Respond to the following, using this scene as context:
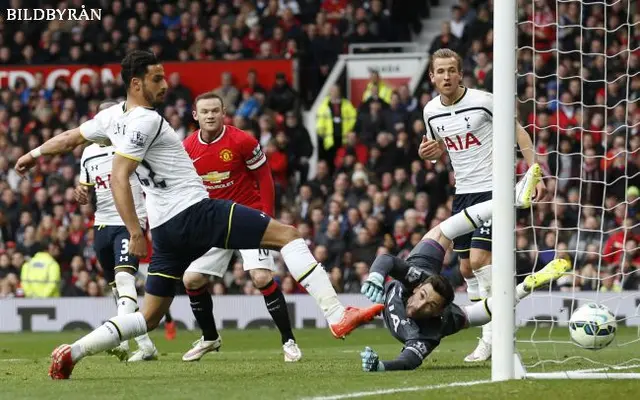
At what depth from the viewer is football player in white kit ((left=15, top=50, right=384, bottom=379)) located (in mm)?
8914

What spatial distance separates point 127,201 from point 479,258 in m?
3.40

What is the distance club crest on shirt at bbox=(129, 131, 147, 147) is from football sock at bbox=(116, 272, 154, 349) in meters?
2.96

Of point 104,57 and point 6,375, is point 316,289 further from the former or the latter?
point 104,57

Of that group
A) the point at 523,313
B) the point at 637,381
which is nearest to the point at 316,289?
the point at 637,381

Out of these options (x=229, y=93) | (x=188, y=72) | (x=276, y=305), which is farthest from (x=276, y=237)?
(x=188, y=72)

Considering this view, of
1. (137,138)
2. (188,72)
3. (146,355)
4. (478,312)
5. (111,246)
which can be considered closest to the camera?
(137,138)

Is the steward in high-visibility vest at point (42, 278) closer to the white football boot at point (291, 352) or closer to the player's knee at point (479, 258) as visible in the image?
the white football boot at point (291, 352)

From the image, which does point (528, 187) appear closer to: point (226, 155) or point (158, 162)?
point (158, 162)

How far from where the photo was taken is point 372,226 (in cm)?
2023

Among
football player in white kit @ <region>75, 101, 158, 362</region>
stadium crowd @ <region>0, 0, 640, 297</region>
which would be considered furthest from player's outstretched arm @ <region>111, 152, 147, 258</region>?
stadium crowd @ <region>0, 0, 640, 297</region>

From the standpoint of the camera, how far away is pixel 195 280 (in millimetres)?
11930

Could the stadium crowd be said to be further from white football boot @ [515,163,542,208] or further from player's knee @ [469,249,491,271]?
white football boot @ [515,163,542,208]

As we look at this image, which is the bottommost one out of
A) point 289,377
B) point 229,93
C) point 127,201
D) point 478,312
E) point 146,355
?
point 146,355

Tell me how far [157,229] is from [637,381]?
348 centimetres
